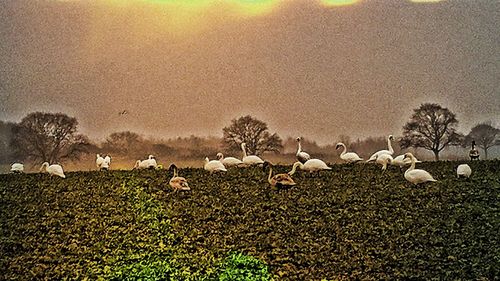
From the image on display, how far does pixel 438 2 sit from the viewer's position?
529 cm

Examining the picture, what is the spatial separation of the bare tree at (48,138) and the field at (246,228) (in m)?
0.16

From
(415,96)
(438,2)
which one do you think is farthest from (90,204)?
(438,2)

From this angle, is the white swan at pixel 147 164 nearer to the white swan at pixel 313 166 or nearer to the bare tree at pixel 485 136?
the white swan at pixel 313 166

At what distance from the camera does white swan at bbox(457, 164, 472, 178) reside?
5.05 m

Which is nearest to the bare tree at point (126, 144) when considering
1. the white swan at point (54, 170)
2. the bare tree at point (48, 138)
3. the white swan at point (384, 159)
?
the bare tree at point (48, 138)

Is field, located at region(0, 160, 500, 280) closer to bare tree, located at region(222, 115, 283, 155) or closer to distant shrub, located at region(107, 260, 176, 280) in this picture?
distant shrub, located at region(107, 260, 176, 280)

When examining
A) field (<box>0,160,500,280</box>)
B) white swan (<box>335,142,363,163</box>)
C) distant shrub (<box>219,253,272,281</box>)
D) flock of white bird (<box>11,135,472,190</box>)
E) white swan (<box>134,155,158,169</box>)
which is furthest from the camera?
white swan (<box>335,142,363,163</box>)

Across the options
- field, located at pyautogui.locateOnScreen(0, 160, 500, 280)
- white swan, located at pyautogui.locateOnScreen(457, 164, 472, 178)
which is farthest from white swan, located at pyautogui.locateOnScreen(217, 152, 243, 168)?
white swan, located at pyautogui.locateOnScreen(457, 164, 472, 178)

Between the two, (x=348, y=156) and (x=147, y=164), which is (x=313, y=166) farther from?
(x=147, y=164)

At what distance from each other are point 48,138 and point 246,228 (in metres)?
1.57

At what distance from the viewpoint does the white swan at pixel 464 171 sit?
505 cm

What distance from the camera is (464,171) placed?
5.06 metres

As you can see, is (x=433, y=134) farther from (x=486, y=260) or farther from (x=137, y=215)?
(x=137, y=215)

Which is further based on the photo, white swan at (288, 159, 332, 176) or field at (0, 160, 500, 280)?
white swan at (288, 159, 332, 176)
